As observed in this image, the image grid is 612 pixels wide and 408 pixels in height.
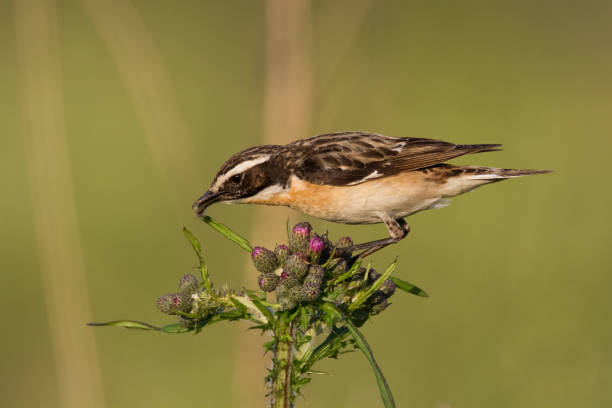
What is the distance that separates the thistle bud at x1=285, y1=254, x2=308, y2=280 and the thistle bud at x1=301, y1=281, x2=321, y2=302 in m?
0.11

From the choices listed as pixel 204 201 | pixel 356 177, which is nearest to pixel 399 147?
pixel 356 177

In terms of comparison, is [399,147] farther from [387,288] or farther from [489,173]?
[387,288]

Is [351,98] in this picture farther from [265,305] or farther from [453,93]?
[265,305]

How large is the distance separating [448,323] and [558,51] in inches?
236

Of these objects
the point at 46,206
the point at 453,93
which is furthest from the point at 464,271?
the point at 46,206

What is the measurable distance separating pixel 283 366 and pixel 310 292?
0.37 meters

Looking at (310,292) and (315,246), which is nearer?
(310,292)

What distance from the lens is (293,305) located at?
308cm

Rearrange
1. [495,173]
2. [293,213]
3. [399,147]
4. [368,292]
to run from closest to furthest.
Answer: [368,292] < [495,173] < [399,147] < [293,213]

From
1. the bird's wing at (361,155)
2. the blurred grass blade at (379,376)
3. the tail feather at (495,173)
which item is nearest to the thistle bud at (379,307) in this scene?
the blurred grass blade at (379,376)

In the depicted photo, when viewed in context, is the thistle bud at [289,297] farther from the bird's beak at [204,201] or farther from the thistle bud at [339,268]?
the bird's beak at [204,201]

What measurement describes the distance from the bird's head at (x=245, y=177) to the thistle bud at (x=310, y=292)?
60.9 inches

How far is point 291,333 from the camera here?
10.3 ft

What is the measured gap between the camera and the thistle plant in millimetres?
3088
